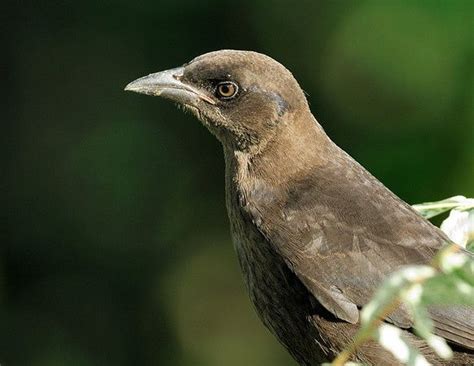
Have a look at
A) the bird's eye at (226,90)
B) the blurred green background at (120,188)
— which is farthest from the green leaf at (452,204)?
the blurred green background at (120,188)

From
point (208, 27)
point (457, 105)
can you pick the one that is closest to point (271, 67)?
point (457, 105)

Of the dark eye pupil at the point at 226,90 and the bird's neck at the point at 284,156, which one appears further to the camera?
the dark eye pupil at the point at 226,90

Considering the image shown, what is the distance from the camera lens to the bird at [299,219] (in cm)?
396

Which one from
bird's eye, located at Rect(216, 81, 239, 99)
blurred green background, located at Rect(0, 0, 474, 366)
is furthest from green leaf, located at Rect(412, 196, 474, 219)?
blurred green background, located at Rect(0, 0, 474, 366)

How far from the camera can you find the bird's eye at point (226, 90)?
458 cm

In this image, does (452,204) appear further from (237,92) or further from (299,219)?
(237,92)

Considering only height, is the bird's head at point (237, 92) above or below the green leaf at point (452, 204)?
above

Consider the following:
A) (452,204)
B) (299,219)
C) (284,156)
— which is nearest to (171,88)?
(284,156)

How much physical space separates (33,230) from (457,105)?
369 cm

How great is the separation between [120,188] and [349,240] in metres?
4.33

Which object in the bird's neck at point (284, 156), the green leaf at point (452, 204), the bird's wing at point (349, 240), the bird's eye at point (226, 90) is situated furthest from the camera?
the bird's eye at point (226, 90)

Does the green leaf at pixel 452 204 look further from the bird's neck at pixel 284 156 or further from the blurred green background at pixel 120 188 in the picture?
the blurred green background at pixel 120 188

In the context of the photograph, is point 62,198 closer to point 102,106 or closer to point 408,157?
point 102,106

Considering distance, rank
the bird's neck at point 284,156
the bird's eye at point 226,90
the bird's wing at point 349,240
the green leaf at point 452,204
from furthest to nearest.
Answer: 1. the bird's eye at point 226,90
2. the bird's neck at point 284,156
3. the bird's wing at point 349,240
4. the green leaf at point 452,204
